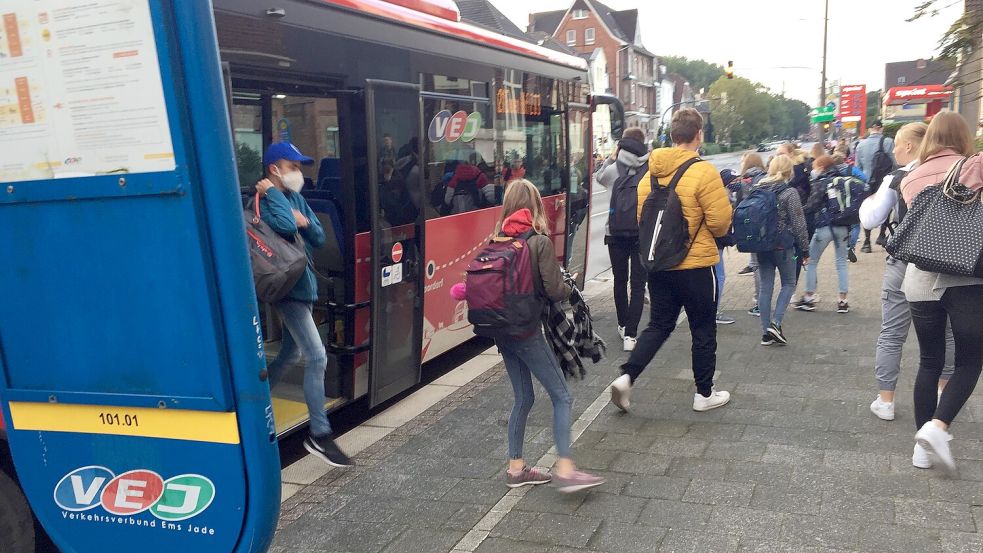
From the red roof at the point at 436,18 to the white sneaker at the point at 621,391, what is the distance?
118 inches

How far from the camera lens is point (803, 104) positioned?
181m

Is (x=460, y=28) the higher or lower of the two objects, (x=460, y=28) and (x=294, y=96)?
the higher

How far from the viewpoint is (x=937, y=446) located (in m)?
4.07

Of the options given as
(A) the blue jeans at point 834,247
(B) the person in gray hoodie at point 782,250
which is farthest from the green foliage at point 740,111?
(B) the person in gray hoodie at point 782,250

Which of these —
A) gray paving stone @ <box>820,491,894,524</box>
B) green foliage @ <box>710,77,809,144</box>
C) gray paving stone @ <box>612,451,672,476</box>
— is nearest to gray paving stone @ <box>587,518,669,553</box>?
gray paving stone @ <box>612,451,672,476</box>

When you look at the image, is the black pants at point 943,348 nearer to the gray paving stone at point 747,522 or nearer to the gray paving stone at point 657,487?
the gray paving stone at point 747,522

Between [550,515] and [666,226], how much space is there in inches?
80.1

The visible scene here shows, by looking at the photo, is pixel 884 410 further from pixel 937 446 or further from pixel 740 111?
pixel 740 111

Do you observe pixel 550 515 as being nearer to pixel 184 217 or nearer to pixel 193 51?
pixel 184 217

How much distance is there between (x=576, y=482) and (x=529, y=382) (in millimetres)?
598

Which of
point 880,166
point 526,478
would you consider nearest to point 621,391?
point 526,478

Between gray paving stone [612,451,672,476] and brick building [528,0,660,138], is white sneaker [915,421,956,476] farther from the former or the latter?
brick building [528,0,660,138]

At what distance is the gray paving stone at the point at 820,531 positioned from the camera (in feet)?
11.4

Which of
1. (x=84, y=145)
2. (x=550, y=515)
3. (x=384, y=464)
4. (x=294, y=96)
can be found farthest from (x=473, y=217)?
(x=84, y=145)
